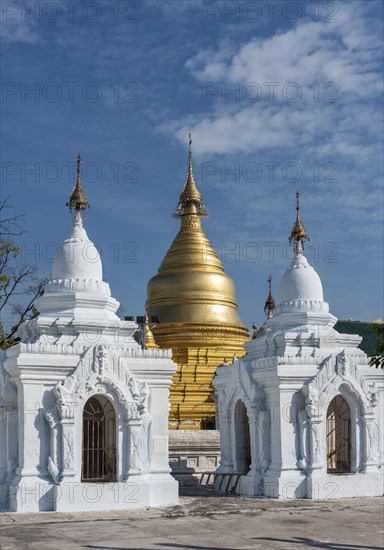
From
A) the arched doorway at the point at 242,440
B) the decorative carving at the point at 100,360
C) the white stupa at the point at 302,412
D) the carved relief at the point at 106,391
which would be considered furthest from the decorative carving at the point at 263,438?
the decorative carving at the point at 100,360

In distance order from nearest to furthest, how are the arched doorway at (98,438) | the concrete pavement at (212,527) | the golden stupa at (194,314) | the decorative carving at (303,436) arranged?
the concrete pavement at (212,527) → the arched doorway at (98,438) → the decorative carving at (303,436) → the golden stupa at (194,314)

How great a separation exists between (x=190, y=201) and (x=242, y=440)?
Result: 18.0 metres

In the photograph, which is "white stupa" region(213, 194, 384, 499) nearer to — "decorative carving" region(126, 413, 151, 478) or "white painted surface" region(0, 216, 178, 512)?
"white painted surface" region(0, 216, 178, 512)

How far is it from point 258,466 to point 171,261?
57.2ft

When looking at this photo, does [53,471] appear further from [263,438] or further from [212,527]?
[263,438]

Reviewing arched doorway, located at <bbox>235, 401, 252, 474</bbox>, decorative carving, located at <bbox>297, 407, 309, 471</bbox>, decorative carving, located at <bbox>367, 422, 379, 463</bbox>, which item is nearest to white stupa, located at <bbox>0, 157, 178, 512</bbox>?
decorative carving, located at <bbox>297, 407, 309, 471</bbox>

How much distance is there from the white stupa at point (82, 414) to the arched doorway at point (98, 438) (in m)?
0.02

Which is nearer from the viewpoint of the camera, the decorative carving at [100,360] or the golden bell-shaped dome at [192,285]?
the decorative carving at [100,360]

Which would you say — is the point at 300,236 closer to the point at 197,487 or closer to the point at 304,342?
the point at 304,342

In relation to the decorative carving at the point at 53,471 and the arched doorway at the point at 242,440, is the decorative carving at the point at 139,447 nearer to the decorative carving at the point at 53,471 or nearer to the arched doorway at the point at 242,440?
the decorative carving at the point at 53,471

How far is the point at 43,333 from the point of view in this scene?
19828 millimetres

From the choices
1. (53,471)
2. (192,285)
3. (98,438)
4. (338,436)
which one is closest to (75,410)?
(53,471)

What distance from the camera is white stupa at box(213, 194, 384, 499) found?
20359 mm

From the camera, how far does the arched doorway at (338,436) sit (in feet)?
71.5
